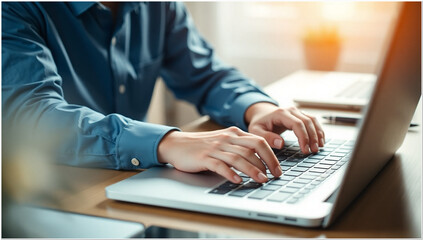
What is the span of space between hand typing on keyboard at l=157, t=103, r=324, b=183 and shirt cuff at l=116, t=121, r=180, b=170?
1 cm

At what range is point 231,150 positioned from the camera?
0.80 meters

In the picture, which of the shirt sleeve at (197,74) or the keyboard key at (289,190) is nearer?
the keyboard key at (289,190)

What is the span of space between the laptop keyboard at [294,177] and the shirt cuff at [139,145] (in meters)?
0.14

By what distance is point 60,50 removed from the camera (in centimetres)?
121

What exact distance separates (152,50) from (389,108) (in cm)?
90

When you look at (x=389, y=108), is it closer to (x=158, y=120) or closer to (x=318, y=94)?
(x=318, y=94)

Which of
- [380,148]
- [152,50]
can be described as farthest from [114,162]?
[152,50]

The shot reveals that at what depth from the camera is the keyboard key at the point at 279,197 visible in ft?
2.27

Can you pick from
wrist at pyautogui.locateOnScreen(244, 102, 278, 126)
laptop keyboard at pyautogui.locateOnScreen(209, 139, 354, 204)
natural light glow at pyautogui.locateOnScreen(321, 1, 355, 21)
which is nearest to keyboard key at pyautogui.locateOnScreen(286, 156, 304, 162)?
laptop keyboard at pyautogui.locateOnScreen(209, 139, 354, 204)

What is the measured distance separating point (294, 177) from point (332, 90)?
2.61 feet

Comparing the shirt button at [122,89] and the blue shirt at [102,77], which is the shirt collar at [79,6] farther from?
the shirt button at [122,89]

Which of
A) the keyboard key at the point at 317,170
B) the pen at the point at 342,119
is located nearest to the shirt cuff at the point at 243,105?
the pen at the point at 342,119

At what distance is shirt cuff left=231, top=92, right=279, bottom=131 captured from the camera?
1183mm

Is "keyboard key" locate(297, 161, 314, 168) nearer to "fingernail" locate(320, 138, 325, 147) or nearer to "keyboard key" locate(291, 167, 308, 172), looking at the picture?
"keyboard key" locate(291, 167, 308, 172)
